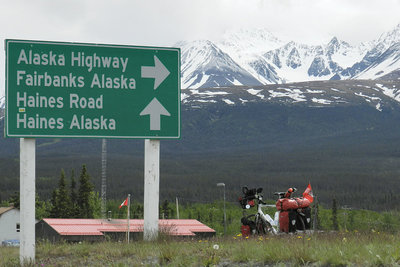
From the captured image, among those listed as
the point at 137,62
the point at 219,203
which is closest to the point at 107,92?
the point at 137,62

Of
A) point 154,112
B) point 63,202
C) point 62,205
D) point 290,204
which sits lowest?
point 62,205

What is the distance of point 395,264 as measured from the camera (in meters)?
9.45

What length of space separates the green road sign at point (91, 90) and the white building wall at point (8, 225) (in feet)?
310

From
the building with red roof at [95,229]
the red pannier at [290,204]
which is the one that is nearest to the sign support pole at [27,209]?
the red pannier at [290,204]

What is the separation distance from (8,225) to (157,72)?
314ft

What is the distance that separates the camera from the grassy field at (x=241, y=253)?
10164 millimetres

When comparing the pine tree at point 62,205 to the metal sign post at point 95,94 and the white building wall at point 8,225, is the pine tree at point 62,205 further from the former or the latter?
the metal sign post at point 95,94

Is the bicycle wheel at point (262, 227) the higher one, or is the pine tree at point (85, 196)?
the bicycle wheel at point (262, 227)

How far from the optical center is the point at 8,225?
349 feet

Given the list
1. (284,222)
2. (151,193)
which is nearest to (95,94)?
(151,193)

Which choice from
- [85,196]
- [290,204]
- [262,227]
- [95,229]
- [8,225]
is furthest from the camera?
[85,196]

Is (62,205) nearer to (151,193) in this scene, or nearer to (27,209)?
(151,193)

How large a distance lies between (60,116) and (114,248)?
320 centimetres

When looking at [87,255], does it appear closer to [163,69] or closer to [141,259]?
[141,259]
